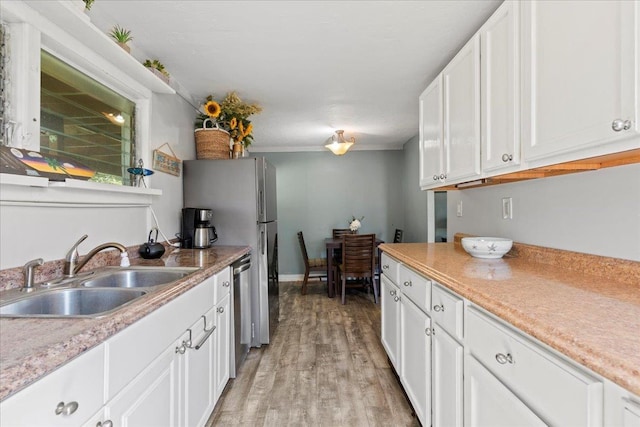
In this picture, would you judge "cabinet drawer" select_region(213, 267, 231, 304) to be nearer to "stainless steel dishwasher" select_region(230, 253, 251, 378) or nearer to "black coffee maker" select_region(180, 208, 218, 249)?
"stainless steel dishwasher" select_region(230, 253, 251, 378)

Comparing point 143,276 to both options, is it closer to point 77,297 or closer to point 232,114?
point 77,297

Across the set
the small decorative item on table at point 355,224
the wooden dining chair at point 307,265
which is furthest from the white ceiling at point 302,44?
the small decorative item on table at point 355,224

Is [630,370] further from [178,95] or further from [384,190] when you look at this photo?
[384,190]

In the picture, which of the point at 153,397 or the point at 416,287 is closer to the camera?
the point at 153,397

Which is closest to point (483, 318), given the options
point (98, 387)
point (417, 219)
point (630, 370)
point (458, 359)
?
point (458, 359)

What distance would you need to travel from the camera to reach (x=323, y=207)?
529 cm

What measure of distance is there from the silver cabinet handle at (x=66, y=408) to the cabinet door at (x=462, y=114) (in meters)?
1.74

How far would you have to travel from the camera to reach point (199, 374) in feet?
4.80

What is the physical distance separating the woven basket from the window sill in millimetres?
1092

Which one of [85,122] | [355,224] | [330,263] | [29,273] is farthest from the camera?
[355,224]

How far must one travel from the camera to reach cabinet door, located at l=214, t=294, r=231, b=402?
5.74 feet

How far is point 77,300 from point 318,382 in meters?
1.55

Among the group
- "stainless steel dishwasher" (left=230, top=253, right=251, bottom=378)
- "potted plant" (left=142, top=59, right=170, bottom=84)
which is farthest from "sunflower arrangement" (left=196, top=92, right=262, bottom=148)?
"stainless steel dishwasher" (left=230, top=253, right=251, bottom=378)

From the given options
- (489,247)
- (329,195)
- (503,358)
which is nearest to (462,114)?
(489,247)
